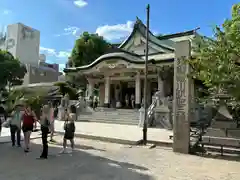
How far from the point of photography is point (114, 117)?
18.8 meters

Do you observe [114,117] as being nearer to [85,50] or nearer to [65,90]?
[65,90]

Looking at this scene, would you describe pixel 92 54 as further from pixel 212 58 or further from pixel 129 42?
pixel 212 58

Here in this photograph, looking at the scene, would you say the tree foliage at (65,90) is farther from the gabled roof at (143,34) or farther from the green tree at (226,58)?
the green tree at (226,58)

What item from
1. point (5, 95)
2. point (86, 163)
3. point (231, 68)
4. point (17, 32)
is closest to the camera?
point (231, 68)

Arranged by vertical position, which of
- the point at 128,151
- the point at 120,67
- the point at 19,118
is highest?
the point at 120,67

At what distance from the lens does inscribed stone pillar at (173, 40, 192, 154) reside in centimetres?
796

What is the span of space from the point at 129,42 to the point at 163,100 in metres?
12.4

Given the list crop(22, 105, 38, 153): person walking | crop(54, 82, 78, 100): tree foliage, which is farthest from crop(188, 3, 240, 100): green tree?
crop(54, 82, 78, 100): tree foliage

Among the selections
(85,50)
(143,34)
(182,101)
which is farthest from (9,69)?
(182,101)

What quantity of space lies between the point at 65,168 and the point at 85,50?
25747 millimetres

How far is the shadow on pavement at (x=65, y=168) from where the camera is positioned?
5.07 metres

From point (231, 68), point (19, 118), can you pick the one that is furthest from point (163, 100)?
point (231, 68)

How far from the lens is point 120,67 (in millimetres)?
21703

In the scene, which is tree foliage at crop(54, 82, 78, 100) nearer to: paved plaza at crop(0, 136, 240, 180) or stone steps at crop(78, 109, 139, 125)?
stone steps at crop(78, 109, 139, 125)
